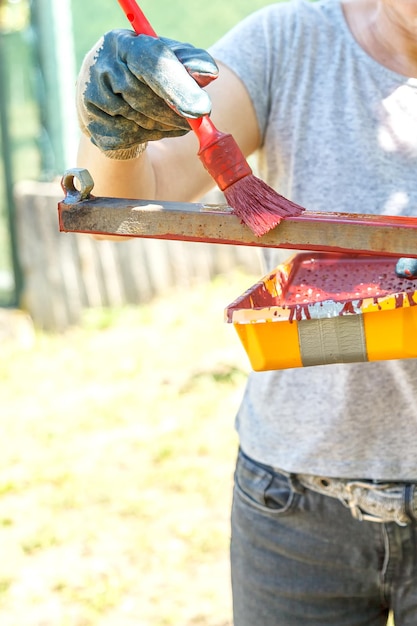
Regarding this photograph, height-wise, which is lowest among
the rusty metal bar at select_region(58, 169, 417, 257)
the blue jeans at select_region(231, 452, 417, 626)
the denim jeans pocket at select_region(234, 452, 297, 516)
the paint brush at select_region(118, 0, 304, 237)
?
the blue jeans at select_region(231, 452, 417, 626)

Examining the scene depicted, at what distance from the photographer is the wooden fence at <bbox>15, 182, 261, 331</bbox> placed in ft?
15.3

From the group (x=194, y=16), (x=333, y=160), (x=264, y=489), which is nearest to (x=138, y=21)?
(x=333, y=160)

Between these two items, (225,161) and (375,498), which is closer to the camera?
(225,161)

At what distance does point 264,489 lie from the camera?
1413 millimetres

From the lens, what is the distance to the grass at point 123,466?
9.05 feet

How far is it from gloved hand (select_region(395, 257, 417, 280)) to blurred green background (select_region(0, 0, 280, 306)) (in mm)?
3599

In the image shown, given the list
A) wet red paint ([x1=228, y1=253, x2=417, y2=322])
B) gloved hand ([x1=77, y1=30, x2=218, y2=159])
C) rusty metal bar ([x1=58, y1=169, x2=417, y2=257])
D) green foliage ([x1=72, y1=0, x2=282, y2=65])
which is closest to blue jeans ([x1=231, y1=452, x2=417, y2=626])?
wet red paint ([x1=228, y1=253, x2=417, y2=322])

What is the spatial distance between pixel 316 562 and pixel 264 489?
0.44ft

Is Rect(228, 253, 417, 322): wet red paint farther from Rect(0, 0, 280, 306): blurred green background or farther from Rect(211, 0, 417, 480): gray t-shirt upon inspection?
Rect(0, 0, 280, 306): blurred green background

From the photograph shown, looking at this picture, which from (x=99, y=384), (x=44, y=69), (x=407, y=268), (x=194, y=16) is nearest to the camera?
(x=407, y=268)

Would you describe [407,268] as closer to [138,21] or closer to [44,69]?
[138,21]

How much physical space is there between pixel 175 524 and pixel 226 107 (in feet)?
6.60

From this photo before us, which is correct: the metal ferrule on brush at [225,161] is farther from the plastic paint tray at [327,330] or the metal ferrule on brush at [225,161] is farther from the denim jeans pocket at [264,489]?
the denim jeans pocket at [264,489]

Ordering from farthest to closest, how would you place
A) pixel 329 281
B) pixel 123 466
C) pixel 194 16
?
pixel 194 16, pixel 123 466, pixel 329 281
